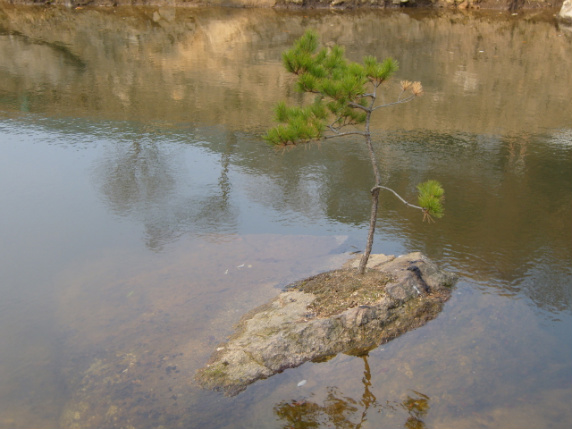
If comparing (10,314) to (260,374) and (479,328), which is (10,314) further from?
(479,328)

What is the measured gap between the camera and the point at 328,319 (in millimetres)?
4387

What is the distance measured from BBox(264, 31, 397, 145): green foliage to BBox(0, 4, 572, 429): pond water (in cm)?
41

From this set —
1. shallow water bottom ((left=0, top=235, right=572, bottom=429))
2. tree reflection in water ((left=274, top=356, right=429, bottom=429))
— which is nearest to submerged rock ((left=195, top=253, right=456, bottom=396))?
shallow water bottom ((left=0, top=235, right=572, bottom=429))

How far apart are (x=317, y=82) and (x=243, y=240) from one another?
2156mm

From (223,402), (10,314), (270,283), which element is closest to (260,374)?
(223,402)

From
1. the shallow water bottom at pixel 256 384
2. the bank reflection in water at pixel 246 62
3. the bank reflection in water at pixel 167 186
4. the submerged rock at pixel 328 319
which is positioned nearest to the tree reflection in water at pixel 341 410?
the shallow water bottom at pixel 256 384

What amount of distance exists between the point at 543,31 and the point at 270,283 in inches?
666

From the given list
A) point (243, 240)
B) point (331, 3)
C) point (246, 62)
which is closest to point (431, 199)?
point (243, 240)

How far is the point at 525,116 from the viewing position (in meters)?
10.1

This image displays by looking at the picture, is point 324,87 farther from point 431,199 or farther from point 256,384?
point 256,384

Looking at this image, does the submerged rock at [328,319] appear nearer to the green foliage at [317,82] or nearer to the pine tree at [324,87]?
the pine tree at [324,87]

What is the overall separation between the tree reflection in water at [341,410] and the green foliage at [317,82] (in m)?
1.96

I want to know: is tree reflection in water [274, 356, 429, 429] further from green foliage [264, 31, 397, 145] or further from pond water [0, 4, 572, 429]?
green foliage [264, 31, 397, 145]

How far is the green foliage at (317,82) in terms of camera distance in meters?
4.37
